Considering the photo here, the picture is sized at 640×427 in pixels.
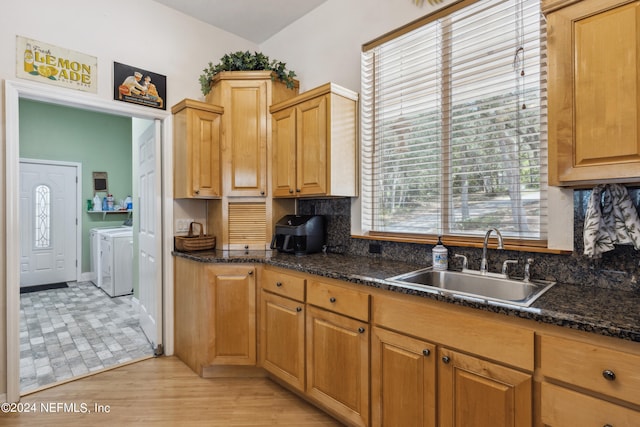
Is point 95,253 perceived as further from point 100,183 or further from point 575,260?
point 575,260

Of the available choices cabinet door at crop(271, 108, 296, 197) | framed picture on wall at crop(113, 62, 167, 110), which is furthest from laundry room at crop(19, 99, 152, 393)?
cabinet door at crop(271, 108, 296, 197)

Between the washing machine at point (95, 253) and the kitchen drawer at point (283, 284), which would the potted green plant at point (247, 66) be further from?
the washing machine at point (95, 253)

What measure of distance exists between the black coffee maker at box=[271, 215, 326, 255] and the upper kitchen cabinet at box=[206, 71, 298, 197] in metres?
0.40

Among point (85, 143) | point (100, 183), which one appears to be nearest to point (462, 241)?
point (100, 183)

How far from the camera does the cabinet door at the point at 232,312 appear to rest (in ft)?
8.18

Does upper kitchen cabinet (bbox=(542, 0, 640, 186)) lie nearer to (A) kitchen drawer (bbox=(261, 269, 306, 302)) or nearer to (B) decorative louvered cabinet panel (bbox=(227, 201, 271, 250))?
(A) kitchen drawer (bbox=(261, 269, 306, 302))

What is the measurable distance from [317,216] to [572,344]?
1.87 meters

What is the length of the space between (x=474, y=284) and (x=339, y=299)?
0.75 meters

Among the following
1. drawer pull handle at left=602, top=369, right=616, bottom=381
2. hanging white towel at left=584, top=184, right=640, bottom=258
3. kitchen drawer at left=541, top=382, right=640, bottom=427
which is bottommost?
kitchen drawer at left=541, top=382, right=640, bottom=427

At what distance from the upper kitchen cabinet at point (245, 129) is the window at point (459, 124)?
858mm

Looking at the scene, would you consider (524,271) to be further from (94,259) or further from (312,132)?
(94,259)

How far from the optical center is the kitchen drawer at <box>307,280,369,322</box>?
5.87 ft

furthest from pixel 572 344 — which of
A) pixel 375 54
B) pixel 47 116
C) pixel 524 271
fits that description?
pixel 47 116

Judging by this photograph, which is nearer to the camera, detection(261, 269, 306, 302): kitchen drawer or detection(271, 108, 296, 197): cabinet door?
detection(261, 269, 306, 302): kitchen drawer
